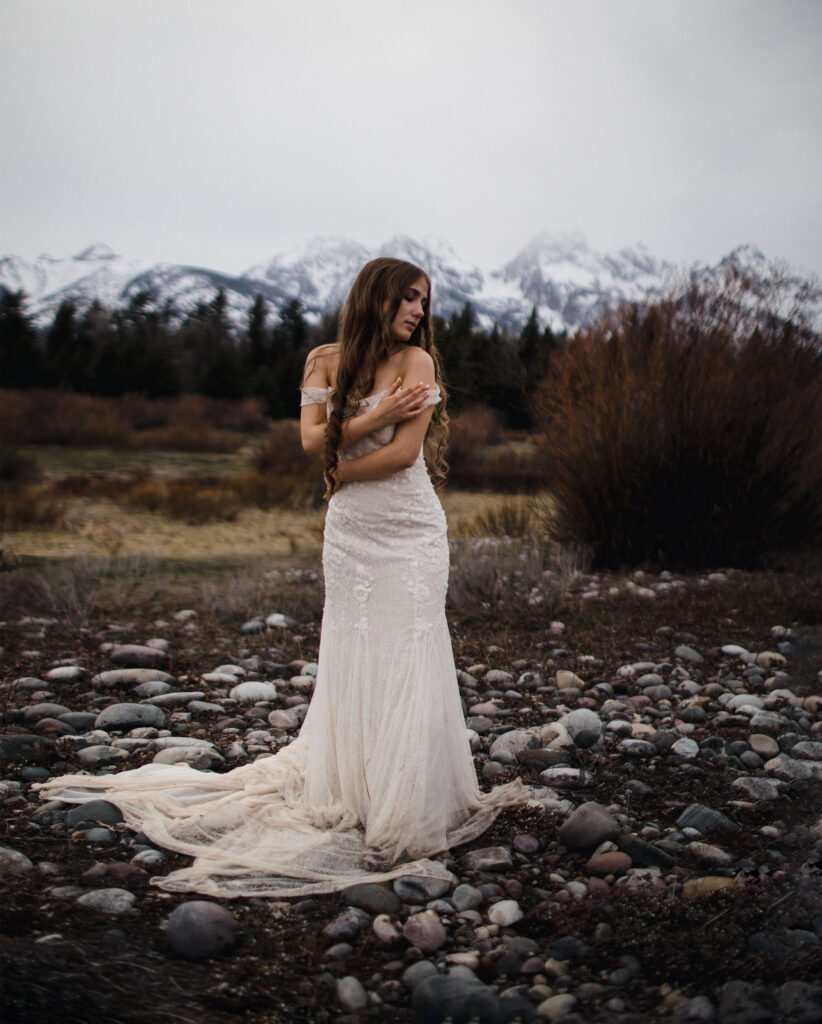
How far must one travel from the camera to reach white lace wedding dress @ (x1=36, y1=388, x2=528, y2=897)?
3352 mm

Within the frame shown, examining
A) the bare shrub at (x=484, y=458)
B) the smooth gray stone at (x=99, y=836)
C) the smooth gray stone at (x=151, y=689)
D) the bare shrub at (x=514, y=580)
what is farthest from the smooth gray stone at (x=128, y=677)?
the bare shrub at (x=484, y=458)

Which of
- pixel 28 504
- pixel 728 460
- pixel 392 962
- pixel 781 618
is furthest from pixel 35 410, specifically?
pixel 392 962

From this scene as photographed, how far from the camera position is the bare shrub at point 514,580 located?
26.0 ft

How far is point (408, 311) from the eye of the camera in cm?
330

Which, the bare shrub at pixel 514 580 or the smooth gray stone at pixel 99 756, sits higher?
the bare shrub at pixel 514 580

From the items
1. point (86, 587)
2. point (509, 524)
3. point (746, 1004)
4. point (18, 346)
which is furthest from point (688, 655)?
point (18, 346)

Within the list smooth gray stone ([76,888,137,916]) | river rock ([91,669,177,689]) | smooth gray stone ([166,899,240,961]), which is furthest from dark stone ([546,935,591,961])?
river rock ([91,669,177,689])

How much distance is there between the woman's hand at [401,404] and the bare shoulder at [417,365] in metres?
0.10

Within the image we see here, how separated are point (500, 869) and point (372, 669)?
0.93 metres

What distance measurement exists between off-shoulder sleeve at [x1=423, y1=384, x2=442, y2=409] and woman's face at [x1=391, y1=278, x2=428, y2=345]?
0.78 ft

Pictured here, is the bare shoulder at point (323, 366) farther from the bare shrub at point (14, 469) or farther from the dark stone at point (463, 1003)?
the bare shrub at point (14, 469)

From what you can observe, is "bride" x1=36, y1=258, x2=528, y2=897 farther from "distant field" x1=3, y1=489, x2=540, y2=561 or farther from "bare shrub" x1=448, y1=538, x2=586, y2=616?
"distant field" x1=3, y1=489, x2=540, y2=561

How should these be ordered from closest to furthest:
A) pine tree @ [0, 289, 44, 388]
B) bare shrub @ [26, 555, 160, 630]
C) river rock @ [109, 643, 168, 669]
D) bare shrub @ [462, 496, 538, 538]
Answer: river rock @ [109, 643, 168, 669] → bare shrub @ [26, 555, 160, 630] → bare shrub @ [462, 496, 538, 538] → pine tree @ [0, 289, 44, 388]

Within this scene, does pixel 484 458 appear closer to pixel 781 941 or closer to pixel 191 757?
pixel 191 757
